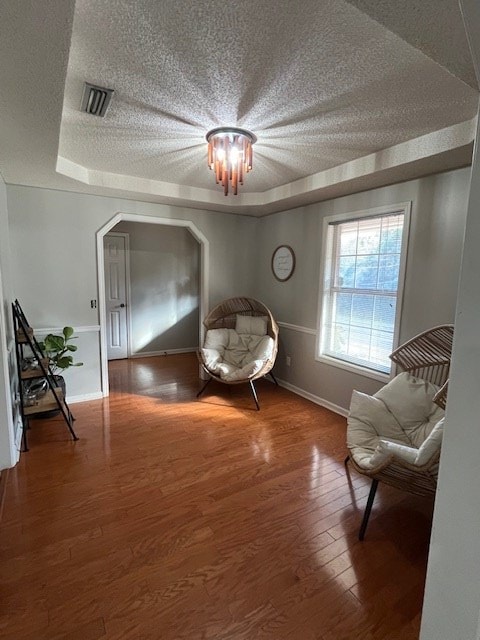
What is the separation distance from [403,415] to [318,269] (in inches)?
72.5

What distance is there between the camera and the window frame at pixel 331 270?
2.74 metres

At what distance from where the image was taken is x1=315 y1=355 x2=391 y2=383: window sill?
2.94 m

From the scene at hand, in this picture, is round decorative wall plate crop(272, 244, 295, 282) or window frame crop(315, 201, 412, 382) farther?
round decorative wall plate crop(272, 244, 295, 282)

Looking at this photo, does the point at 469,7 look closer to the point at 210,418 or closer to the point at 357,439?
the point at 357,439

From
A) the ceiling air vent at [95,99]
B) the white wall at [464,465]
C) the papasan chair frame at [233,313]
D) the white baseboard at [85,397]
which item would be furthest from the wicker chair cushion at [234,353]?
the white wall at [464,465]

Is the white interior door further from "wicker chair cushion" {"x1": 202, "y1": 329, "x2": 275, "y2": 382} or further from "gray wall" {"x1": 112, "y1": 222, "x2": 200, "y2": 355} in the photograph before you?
"wicker chair cushion" {"x1": 202, "y1": 329, "x2": 275, "y2": 382}

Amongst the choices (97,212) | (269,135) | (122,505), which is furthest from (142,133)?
(122,505)

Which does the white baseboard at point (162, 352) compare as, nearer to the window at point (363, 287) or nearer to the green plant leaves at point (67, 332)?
the green plant leaves at point (67, 332)

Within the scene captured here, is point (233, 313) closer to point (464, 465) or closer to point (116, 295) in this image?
point (116, 295)

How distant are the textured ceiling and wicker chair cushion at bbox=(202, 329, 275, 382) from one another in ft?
6.10

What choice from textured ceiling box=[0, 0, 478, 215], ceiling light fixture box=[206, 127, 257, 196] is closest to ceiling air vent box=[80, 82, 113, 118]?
textured ceiling box=[0, 0, 478, 215]

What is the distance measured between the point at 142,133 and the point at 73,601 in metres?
2.63

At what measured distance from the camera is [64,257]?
3.36 meters

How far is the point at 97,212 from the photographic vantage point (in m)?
3.48
